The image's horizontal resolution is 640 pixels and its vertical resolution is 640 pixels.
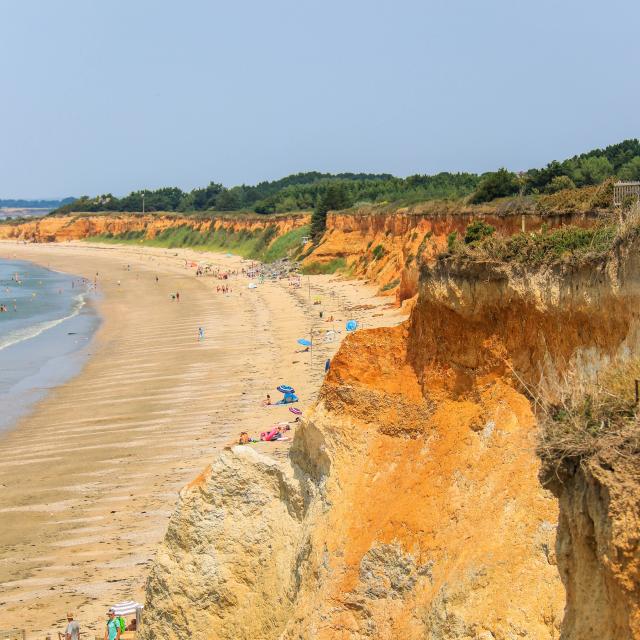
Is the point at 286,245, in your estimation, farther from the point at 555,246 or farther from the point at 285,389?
the point at 555,246

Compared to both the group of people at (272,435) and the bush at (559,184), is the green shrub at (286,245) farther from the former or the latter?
the group of people at (272,435)

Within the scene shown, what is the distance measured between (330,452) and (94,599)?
7615 mm

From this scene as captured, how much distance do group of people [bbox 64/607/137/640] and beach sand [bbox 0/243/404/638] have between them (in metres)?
0.43

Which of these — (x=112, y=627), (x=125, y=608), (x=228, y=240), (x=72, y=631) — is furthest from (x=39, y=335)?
(x=228, y=240)

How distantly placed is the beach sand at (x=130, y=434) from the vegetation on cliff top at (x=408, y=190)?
10.0m

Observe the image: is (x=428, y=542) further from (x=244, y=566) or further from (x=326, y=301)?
(x=326, y=301)

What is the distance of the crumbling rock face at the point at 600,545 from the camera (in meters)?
5.11

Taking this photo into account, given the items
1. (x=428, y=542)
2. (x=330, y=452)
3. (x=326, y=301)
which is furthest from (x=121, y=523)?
(x=326, y=301)

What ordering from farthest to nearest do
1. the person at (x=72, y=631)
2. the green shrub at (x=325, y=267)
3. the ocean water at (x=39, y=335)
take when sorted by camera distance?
the green shrub at (x=325, y=267) < the ocean water at (x=39, y=335) < the person at (x=72, y=631)

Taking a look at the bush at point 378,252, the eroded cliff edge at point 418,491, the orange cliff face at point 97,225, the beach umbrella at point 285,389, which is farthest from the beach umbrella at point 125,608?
the orange cliff face at point 97,225

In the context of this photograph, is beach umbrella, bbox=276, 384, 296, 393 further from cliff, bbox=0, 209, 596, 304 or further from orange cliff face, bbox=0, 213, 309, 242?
orange cliff face, bbox=0, 213, 309, 242

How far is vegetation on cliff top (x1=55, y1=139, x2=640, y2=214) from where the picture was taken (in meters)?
54.2

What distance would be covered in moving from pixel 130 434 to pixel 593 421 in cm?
2280

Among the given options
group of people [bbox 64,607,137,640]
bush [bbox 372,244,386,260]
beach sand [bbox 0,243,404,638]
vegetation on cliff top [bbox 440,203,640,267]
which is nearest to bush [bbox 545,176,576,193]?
beach sand [bbox 0,243,404,638]
